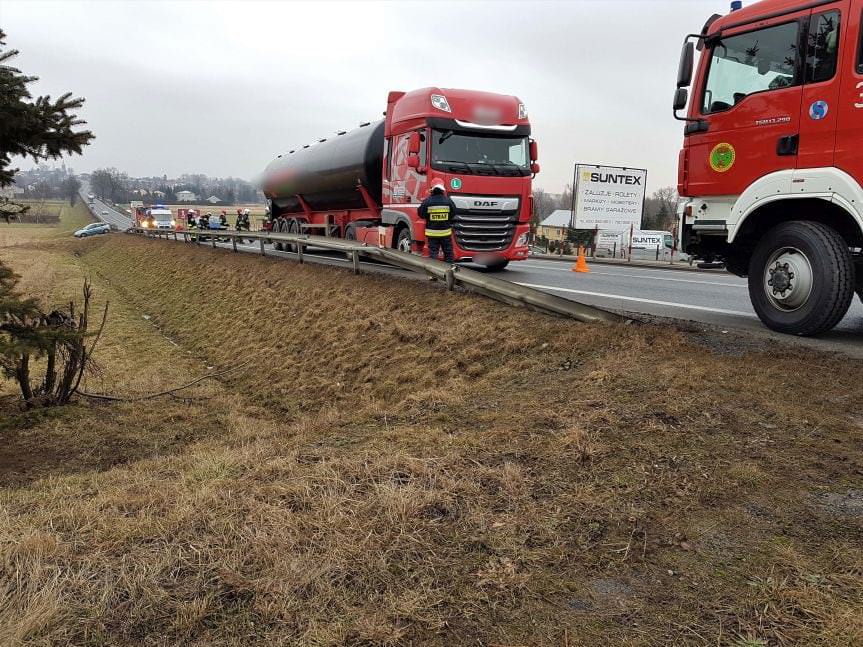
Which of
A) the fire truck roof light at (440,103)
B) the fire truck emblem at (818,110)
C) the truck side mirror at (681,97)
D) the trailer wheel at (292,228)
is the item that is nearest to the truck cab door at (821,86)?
the fire truck emblem at (818,110)

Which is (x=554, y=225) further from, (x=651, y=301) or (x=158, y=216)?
(x=651, y=301)

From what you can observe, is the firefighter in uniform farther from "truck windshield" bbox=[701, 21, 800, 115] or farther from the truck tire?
the truck tire

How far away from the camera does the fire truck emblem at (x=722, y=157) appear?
569cm

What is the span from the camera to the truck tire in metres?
4.91

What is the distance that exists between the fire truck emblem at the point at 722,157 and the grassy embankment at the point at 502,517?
6.12 ft

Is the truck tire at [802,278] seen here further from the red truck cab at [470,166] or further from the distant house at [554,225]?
the distant house at [554,225]

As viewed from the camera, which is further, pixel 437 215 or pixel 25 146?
pixel 437 215

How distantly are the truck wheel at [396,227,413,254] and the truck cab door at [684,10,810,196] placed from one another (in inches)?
242

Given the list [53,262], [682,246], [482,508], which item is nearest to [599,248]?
[682,246]

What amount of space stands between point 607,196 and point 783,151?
A: 27554mm

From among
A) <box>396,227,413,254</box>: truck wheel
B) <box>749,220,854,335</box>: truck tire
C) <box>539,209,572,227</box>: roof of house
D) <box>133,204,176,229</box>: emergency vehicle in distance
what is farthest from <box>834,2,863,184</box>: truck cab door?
<box>539,209,572,227</box>: roof of house

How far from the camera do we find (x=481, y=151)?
10.9 metres

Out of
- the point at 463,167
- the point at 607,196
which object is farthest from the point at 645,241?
the point at 463,167

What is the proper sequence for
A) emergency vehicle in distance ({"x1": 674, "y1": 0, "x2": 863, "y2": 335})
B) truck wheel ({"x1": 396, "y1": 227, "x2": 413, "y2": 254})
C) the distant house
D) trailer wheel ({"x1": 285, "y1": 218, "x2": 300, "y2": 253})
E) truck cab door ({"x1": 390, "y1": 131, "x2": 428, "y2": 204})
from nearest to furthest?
emergency vehicle in distance ({"x1": 674, "y1": 0, "x2": 863, "y2": 335}), truck cab door ({"x1": 390, "y1": 131, "x2": 428, "y2": 204}), truck wheel ({"x1": 396, "y1": 227, "x2": 413, "y2": 254}), trailer wheel ({"x1": 285, "y1": 218, "x2": 300, "y2": 253}), the distant house
